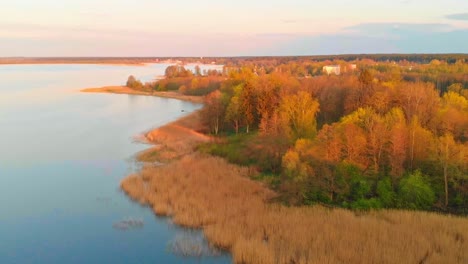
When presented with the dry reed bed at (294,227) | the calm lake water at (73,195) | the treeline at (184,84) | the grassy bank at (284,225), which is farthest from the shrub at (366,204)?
the treeline at (184,84)

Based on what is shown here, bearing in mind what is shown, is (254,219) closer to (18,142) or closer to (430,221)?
(430,221)

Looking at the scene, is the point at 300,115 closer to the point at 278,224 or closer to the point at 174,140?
the point at 174,140

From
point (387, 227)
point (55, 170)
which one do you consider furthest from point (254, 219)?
point (55, 170)

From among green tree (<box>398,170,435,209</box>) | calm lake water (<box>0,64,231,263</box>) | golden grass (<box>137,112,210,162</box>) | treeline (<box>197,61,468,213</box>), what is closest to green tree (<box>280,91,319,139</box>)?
treeline (<box>197,61,468,213</box>)

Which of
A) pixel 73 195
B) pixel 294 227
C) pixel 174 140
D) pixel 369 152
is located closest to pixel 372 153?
pixel 369 152

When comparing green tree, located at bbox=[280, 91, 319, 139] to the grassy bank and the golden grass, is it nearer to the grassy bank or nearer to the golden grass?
the grassy bank
